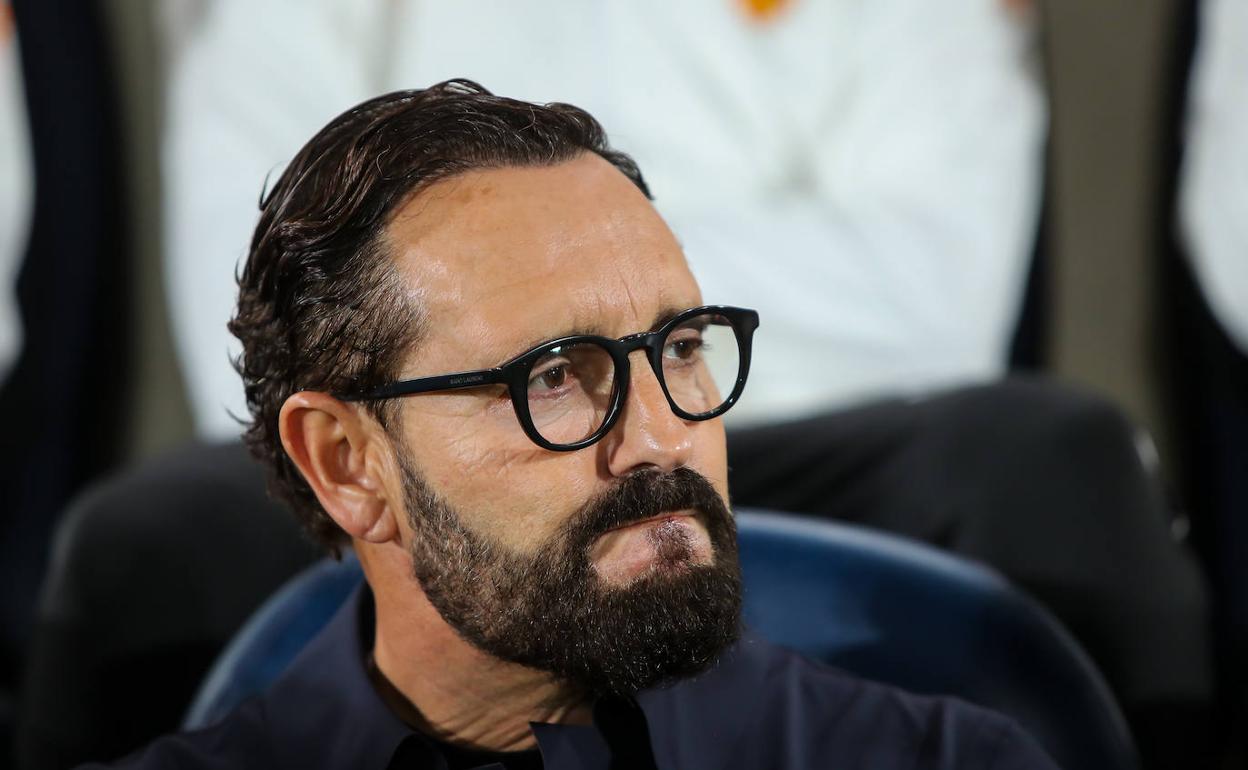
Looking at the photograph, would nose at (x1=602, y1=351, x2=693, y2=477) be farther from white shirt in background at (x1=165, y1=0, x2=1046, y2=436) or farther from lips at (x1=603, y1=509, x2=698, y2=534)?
white shirt in background at (x1=165, y1=0, x2=1046, y2=436)

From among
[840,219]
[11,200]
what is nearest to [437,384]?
[840,219]

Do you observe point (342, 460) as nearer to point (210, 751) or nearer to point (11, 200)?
point (210, 751)

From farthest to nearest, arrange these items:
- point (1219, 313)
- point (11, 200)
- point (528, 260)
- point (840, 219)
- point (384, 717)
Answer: point (1219, 313) → point (11, 200) → point (840, 219) → point (384, 717) → point (528, 260)

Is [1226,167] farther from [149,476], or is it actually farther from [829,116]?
[149,476]

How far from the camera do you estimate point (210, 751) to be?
721 millimetres

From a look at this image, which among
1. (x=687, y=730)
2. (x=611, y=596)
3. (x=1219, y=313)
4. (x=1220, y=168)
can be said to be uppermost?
(x=611, y=596)

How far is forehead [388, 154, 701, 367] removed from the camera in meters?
0.61

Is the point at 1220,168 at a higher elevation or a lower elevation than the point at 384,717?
lower

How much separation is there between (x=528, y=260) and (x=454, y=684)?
0.24 m

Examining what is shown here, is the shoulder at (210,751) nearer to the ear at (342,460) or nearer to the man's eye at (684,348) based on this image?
the ear at (342,460)

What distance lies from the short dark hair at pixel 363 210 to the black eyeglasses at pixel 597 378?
34 millimetres

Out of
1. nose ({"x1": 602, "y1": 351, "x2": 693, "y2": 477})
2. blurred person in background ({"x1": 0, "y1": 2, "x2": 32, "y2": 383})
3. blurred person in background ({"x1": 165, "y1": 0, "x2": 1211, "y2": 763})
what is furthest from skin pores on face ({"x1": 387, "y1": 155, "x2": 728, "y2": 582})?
blurred person in background ({"x1": 0, "y1": 2, "x2": 32, "y2": 383})

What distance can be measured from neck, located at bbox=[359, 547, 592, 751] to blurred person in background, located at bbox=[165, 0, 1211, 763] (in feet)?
0.45

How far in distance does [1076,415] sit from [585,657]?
58 cm
